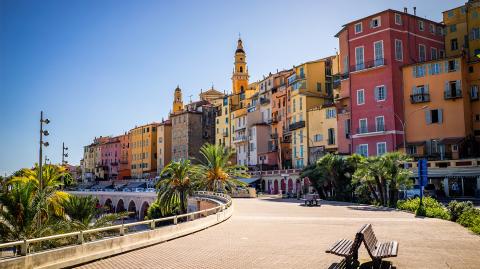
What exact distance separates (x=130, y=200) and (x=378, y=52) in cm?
4468

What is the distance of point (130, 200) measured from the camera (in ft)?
244

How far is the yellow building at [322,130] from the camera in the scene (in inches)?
2420

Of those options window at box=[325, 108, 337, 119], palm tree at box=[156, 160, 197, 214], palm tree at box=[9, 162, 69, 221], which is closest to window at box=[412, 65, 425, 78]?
window at box=[325, 108, 337, 119]

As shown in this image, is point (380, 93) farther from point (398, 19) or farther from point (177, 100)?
point (177, 100)

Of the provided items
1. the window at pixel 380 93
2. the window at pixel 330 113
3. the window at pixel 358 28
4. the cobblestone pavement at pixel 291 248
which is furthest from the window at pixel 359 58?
the cobblestone pavement at pixel 291 248

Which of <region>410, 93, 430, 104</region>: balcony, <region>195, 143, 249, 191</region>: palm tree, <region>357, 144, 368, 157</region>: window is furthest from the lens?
<region>357, 144, 368, 157</region>: window

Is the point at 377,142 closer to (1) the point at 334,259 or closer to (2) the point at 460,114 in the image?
(2) the point at 460,114

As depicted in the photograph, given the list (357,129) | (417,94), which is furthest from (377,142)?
(417,94)

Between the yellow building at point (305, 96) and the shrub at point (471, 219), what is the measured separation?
4486 cm

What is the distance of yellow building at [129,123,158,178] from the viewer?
363 feet

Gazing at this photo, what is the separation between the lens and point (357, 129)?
53938mm

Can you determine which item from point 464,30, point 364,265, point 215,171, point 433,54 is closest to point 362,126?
point 433,54

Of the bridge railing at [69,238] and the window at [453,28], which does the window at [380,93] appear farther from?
the bridge railing at [69,238]

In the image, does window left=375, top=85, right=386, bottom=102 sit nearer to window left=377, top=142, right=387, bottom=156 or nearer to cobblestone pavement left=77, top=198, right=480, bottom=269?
window left=377, top=142, right=387, bottom=156
